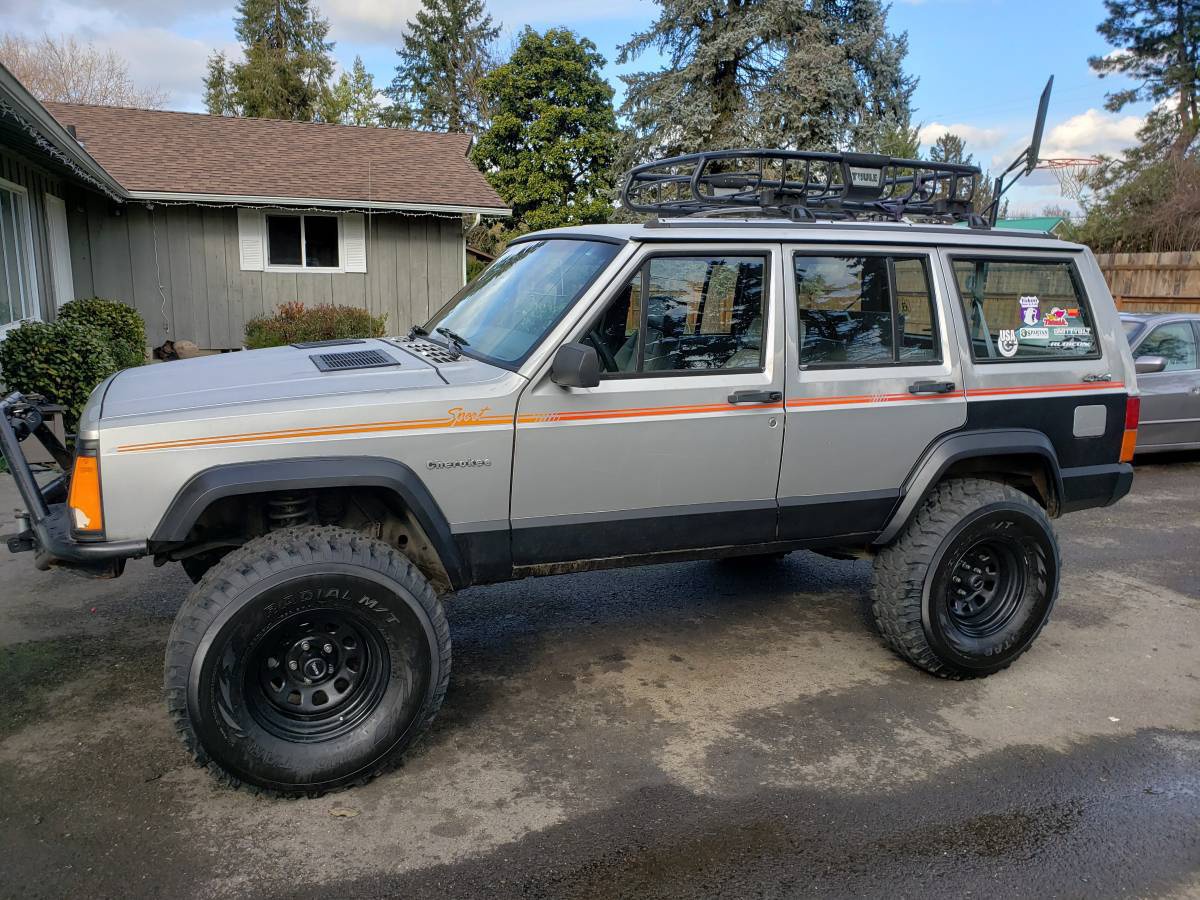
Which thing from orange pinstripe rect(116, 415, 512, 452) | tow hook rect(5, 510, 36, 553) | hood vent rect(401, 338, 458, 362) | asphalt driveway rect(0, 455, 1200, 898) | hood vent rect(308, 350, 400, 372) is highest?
hood vent rect(401, 338, 458, 362)

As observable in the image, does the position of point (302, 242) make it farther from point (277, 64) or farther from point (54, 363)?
point (277, 64)

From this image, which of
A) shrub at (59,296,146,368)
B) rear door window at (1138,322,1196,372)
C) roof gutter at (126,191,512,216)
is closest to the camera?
rear door window at (1138,322,1196,372)

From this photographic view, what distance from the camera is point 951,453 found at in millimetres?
4258

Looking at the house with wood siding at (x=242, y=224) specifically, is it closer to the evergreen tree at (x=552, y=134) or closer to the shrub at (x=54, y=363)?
the shrub at (x=54, y=363)

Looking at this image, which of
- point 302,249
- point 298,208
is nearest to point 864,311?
point 298,208

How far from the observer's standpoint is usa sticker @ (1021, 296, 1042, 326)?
454cm

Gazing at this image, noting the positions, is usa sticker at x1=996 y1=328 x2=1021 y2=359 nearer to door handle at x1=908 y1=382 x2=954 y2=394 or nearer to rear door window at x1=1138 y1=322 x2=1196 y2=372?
door handle at x1=908 y1=382 x2=954 y2=394

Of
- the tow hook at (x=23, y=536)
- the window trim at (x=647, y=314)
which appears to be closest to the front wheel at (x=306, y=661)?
the tow hook at (x=23, y=536)

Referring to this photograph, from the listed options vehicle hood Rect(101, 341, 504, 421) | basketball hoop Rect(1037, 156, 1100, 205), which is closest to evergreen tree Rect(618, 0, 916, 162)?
basketball hoop Rect(1037, 156, 1100, 205)

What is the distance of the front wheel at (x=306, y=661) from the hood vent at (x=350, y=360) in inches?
28.8

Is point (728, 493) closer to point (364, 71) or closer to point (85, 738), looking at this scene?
point (85, 738)

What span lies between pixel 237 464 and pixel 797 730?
8.42 feet

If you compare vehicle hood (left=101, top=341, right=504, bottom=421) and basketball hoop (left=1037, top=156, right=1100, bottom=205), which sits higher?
basketball hoop (left=1037, top=156, right=1100, bottom=205)

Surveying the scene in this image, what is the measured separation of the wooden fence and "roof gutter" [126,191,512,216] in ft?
42.9
